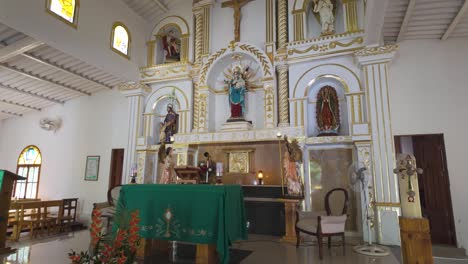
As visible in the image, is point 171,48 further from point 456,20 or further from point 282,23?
point 456,20

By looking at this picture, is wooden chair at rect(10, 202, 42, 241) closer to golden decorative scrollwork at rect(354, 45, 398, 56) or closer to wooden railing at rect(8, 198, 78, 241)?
wooden railing at rect(8, 198, 78, 241)

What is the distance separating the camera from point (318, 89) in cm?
813

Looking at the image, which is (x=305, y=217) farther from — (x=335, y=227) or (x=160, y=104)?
(x=160, y=104)

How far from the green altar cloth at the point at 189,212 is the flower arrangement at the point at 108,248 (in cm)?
187

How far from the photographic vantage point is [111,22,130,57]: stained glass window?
9008mm

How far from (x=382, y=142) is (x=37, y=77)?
967cm

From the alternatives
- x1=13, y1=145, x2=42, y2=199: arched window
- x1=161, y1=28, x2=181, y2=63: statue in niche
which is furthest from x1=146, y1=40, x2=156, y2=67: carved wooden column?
x1=13, y1=145, x2=42, y2=199: arched window

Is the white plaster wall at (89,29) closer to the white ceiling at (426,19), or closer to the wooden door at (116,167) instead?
the wooden door at (116,167)

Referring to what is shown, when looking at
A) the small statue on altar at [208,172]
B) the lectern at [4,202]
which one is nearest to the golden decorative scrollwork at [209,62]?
the small statue on altar at [208,172]

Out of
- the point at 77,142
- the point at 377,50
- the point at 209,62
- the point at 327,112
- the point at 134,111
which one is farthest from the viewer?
the point at 77,142

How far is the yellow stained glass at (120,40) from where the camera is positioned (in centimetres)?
909

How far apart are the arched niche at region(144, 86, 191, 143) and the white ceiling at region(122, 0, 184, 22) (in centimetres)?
275

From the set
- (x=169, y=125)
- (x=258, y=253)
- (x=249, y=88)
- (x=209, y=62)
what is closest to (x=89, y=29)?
(x=209, y=62)

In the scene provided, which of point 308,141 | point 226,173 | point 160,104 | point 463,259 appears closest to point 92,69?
point 160,104
